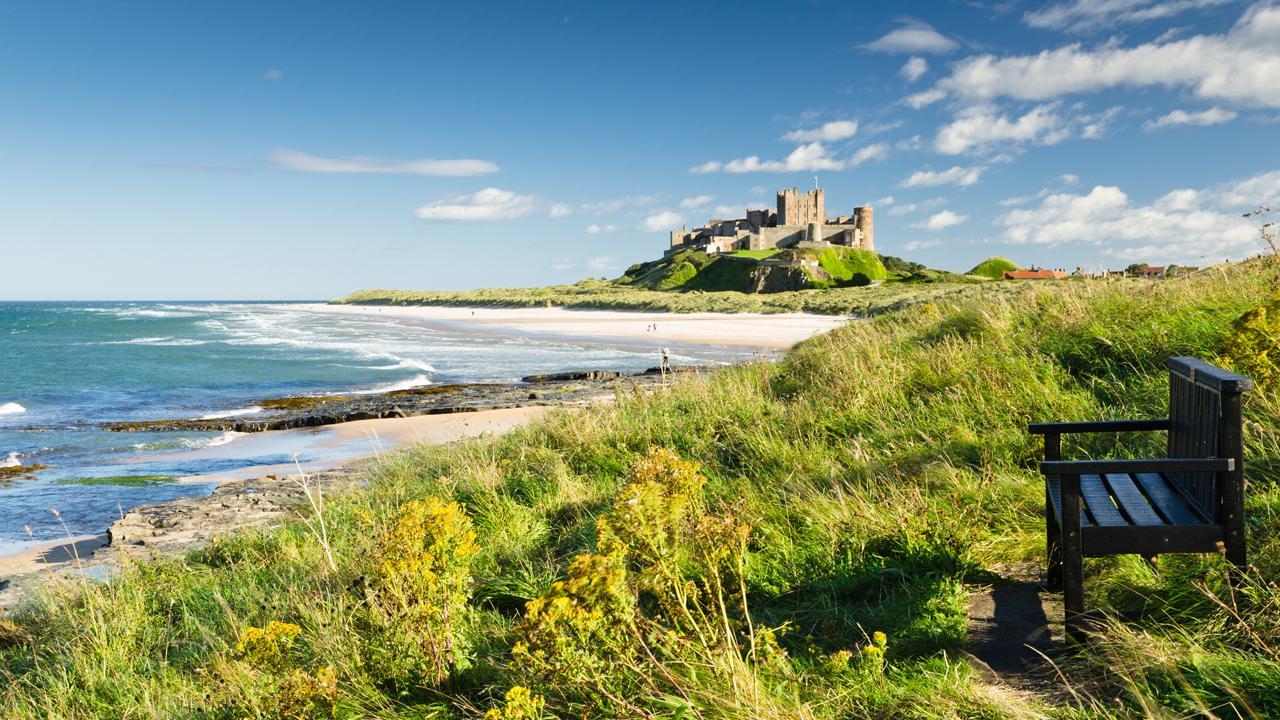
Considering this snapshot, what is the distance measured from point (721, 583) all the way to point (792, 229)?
102 m

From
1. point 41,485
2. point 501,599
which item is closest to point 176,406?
point 41,485

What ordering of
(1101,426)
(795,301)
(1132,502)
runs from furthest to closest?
(795,301) < (1101,426) < (1132,502)

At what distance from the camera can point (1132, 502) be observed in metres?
3.68

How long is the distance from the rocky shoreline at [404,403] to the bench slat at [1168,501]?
45.9ft

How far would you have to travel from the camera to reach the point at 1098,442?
Answer: 232 inches

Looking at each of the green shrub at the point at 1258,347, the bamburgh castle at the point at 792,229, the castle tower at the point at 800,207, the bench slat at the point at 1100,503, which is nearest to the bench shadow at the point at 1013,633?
the bench slat at the point at 1100,503

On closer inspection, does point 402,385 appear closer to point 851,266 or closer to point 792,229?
point 851,266

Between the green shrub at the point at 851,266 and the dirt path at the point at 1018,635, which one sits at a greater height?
the green shrub at the point at 851,266

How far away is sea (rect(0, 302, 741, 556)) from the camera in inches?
484

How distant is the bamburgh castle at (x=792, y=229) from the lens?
96.5m

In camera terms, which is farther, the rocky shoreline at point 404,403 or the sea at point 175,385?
the rocky shoreline at point 404,403

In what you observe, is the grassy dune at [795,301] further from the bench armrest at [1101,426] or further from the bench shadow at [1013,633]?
the bench shadow at [1013,633]

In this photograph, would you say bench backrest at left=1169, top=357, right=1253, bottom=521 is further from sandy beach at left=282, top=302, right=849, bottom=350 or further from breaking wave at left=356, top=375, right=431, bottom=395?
sandy beach at left=282, top=302, right=849, bottom=350

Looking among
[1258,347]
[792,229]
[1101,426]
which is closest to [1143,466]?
[1101,426]
